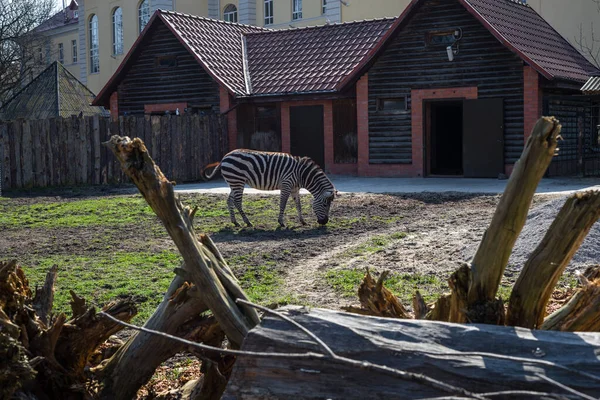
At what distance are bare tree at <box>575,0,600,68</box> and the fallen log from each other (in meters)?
28.5

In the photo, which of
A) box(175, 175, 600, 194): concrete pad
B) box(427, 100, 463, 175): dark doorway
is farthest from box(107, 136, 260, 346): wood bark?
box(427, 100, 463, 175): dark doorway

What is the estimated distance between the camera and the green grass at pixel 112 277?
783cm

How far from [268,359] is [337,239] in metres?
8.78

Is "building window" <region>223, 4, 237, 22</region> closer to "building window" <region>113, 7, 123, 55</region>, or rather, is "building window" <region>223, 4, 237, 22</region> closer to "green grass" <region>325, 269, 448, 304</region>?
"building window" <region>113, 7, 123, 55</region>

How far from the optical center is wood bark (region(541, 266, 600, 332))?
3807 millimetres

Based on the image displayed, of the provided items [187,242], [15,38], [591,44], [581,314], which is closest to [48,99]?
[15,38]

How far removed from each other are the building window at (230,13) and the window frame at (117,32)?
693 centimetres

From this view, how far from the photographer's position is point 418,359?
9.98 ft

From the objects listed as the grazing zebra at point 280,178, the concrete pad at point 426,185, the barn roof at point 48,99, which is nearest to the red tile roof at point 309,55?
the concrete pad at point 426,185

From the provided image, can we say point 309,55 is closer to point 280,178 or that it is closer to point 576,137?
point 576,137

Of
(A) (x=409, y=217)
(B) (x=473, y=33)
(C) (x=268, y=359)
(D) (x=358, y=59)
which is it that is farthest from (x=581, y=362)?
→ (D) (x=358, y=59)

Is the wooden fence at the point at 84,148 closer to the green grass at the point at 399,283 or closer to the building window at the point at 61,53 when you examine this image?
the green grass at the point at 399,283

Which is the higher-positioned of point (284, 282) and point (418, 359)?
point (418, 359)

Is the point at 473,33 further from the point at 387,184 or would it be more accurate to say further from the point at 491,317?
the point at 491,317
